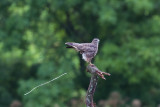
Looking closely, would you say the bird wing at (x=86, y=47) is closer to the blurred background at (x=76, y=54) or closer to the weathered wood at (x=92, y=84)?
the weathered wood at (x=92, y=84)

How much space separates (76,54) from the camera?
18938 mm

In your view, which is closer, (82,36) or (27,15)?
(27,15)

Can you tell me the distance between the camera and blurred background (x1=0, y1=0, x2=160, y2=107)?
17250 millimetres

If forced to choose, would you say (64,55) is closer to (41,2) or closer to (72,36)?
(72,36)

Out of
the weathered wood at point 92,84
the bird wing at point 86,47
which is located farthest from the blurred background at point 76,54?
the weathered wood at point 92,84

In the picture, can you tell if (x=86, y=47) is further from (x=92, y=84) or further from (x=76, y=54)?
(x=76, y=54)

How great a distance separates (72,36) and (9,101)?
10.2 ft

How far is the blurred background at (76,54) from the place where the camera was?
56.6ft

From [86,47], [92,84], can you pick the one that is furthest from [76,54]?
[92,84]

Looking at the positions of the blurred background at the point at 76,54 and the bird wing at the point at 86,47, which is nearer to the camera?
the bird wing at the point at 86,47

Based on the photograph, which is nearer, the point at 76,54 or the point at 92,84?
the point at 92,84

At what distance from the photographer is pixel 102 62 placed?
57.9 ft

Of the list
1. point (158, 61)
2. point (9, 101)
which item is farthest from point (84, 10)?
point (9, 101)

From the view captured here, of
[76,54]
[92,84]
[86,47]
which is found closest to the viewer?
[92,84]
